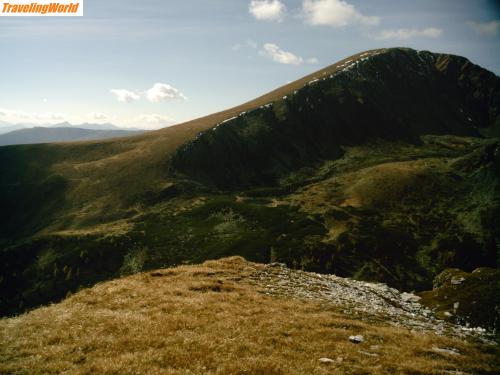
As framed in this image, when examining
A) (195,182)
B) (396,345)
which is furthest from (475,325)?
(195,182)

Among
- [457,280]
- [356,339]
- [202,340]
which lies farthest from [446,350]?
[457,280]

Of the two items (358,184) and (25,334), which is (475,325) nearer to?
(25,334)

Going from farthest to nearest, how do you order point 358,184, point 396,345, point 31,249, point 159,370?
point 358,184, point 31,249, point 396,345, point 159,370

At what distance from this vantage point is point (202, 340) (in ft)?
52.4

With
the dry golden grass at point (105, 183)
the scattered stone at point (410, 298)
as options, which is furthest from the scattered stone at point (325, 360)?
the dry golden grass at point (105, 183)

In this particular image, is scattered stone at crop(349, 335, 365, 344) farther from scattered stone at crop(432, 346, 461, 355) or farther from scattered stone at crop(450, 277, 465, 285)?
scattered stone at crop(450, 277, 465, 285)

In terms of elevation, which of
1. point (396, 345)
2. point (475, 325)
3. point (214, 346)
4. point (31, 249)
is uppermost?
point (214, 346)

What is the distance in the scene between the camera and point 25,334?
16406mm

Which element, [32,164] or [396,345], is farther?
[32,164]

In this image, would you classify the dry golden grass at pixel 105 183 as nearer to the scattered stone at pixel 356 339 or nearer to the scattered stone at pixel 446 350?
the scattered stone at pixel 356 339

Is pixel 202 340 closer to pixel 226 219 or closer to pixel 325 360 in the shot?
pixel 325 360

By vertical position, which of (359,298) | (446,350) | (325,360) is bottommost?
(359,298)

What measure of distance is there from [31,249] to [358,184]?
135 m

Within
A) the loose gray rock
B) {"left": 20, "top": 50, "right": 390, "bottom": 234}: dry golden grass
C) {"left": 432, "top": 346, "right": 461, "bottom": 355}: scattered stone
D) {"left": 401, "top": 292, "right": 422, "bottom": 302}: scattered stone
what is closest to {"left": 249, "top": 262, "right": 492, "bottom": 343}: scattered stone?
{"left": 401, "top": 292, "right": 422, "bottom": 302}: scattered stone
